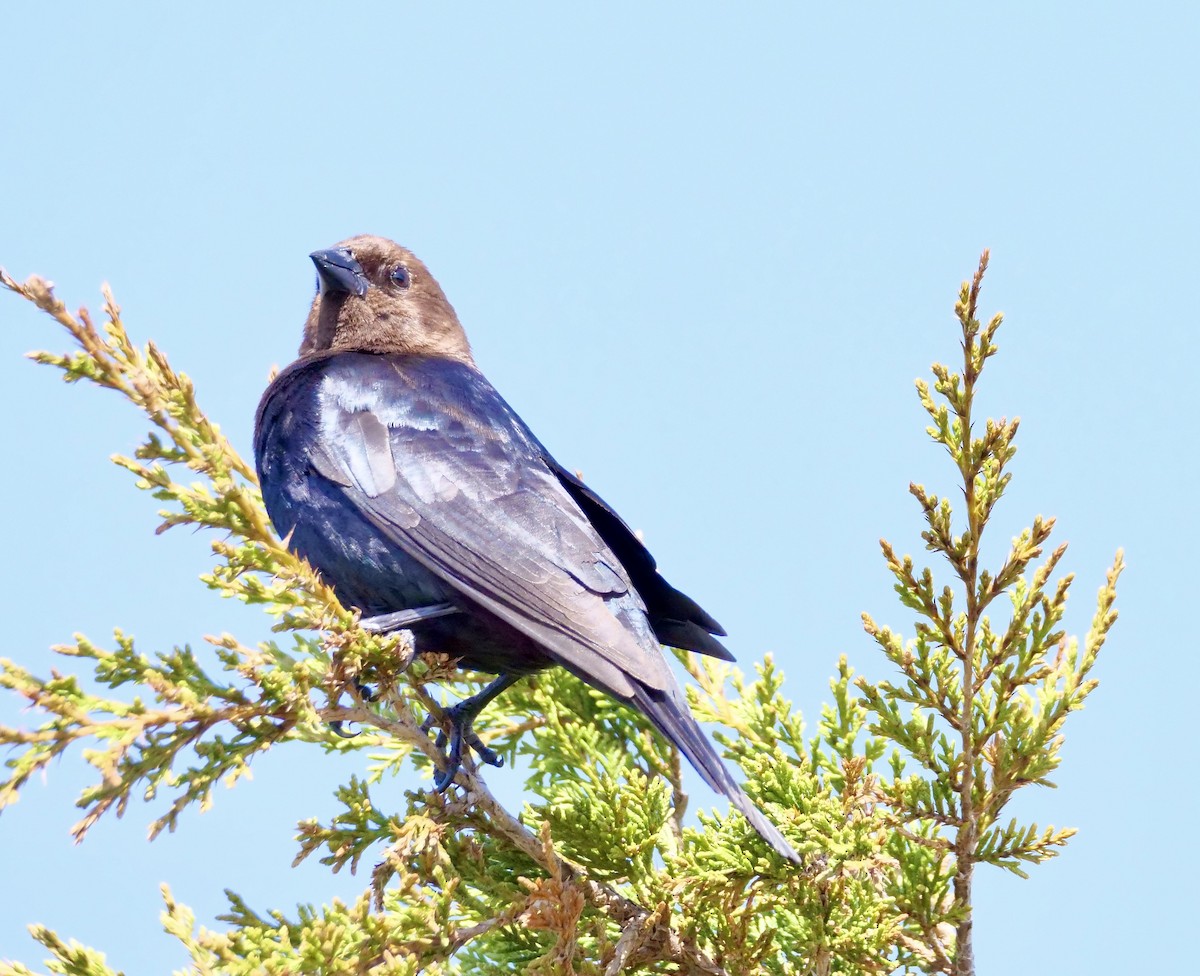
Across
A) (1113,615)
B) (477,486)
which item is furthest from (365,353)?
(1113,615)

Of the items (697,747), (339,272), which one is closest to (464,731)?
(697,747)

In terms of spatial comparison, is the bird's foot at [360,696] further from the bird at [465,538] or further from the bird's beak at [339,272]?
the bird's beak at [339,272]

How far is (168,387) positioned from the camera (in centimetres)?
290

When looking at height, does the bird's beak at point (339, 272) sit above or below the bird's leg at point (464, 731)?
above

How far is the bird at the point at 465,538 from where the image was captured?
11.0 ft

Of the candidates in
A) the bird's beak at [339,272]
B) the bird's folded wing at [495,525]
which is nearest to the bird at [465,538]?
the bird's folded wing at [495,525]

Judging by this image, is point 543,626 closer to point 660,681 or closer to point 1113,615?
point 660,681

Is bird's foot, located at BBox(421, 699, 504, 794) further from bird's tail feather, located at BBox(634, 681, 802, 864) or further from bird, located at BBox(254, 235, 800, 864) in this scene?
bird's tail feather, located at BBox(634, 681, 802, 864)

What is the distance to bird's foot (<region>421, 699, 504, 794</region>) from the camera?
3273 millimetres

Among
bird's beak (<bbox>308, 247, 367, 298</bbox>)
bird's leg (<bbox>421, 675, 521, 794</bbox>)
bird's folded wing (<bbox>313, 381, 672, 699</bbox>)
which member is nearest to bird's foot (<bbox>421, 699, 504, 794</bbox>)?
bird's leg (<bbox>421, 675, 521, 794</bbox>)

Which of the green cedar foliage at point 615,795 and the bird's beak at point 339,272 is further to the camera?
the bird's beak at point 339,272

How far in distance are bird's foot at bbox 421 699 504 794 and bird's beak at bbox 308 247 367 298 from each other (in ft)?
5.69

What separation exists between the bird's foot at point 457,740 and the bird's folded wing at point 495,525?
0.35m

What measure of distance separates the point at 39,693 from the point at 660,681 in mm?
1411
